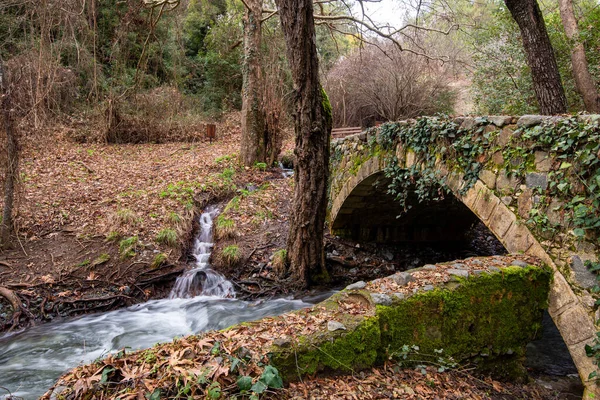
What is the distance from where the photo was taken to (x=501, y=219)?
4223 mm

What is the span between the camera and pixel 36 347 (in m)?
5.06

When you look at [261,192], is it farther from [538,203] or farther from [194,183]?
[538,203]

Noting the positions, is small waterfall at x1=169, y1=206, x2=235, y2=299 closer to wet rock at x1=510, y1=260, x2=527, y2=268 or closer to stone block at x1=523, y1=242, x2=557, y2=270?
wet rock at x1=510, y1=260, x2=527, y2=268

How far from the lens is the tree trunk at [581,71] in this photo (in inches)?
304

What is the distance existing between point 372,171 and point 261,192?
3289 millimetres

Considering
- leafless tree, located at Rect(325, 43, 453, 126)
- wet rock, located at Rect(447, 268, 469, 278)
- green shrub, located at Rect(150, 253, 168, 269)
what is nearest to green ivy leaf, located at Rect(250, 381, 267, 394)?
wet rock, located at Rect(447, 268, 469, 278)

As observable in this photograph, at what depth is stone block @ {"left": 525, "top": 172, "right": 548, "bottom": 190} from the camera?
3686 mm

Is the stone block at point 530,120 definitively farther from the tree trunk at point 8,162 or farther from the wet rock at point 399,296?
the tree trunk at point 8,162

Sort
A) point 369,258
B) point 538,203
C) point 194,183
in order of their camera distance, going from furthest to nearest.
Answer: point 194,183
point 369,258
point 538,203

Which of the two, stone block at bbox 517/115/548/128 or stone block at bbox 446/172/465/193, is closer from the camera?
stone block at bbox 517/115/548/128

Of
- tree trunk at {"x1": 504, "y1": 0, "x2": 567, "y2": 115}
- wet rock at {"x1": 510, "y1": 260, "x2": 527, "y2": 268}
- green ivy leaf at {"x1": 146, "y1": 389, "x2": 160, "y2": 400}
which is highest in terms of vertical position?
tree trunk at {"x1": 504, "y1": 0, "x2": 567, "y2": 115}

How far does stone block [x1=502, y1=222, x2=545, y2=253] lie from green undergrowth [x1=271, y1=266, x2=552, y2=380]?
1.06 ft

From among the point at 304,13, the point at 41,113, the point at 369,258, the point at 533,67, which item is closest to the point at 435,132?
the point at 533,67

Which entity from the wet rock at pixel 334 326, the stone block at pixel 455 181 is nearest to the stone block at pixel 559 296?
the stone block at pixel 455 181
